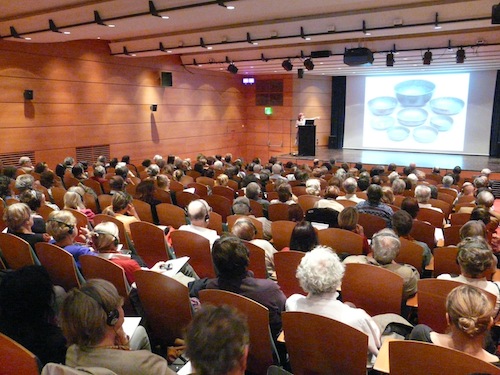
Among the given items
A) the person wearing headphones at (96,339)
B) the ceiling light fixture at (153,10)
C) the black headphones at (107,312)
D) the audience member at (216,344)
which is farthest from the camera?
the ceiling light fixture at (153,10)

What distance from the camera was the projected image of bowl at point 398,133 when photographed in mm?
16953

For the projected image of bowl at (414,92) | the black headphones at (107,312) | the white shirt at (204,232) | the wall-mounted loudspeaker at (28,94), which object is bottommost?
the white shirt at (204,232)

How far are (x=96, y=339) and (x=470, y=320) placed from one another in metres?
1.64

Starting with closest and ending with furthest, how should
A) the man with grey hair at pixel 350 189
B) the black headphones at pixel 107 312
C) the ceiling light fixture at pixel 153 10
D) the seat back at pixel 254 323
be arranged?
the black headphones at pixel 107 312, the seat back at pixel 254 323, the man with grey hair at pixel 350 189, the ceiling light fixture at pixel 153 10

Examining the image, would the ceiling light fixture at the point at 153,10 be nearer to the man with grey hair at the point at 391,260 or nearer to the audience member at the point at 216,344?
the man with grey hair at the point at 391,260

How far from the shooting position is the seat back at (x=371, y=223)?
4.69 metres

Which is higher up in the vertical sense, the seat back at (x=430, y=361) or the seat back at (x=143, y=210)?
the seat back at (x=430, y=361)

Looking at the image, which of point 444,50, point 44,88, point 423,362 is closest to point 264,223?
point 423,362

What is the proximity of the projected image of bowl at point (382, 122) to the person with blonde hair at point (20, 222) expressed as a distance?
52.4 ft

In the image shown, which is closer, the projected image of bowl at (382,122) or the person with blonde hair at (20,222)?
the person with blonde hair at (20,222)

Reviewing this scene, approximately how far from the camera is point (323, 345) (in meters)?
2.00

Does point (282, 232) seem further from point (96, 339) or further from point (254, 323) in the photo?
point (96, 339)

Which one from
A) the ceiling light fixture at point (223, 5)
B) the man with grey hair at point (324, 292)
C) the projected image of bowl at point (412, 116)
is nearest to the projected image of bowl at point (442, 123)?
the projected image of bowl at point (412, 116)

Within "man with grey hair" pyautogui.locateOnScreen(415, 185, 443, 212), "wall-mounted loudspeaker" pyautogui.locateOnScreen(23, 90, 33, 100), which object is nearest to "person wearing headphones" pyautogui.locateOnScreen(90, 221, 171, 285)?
"man with grey hair" pyautogui.locateOnScreen(415, 185, 443, 212)
